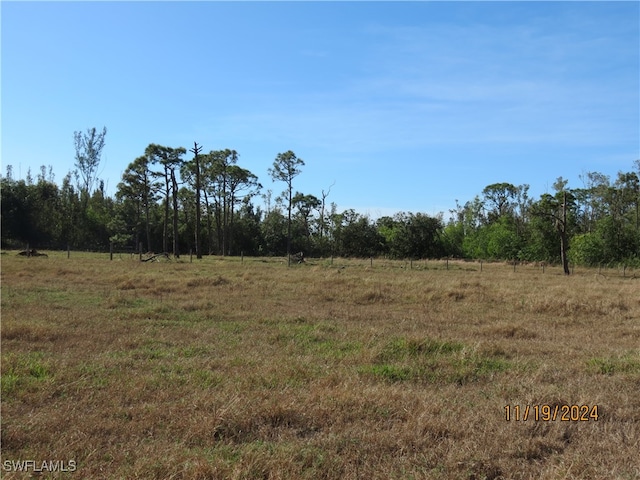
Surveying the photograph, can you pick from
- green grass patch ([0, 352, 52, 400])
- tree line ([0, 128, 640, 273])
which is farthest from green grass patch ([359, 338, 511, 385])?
tree line ([0, 128, 640, 273])

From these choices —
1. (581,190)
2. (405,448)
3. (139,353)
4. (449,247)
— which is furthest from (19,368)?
(581,190)

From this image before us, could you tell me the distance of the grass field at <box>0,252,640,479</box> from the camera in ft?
13.0

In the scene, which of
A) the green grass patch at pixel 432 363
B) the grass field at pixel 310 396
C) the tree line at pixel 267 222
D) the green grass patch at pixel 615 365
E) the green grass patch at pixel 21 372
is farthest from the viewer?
the tree line at pixel 267 222

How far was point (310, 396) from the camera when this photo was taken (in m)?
5.42

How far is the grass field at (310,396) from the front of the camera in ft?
13.0

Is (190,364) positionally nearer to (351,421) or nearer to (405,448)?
(351,421)

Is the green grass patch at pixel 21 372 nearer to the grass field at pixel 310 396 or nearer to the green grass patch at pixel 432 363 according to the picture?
the grass field at pixel 310 396

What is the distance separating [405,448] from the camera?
4.25 m
